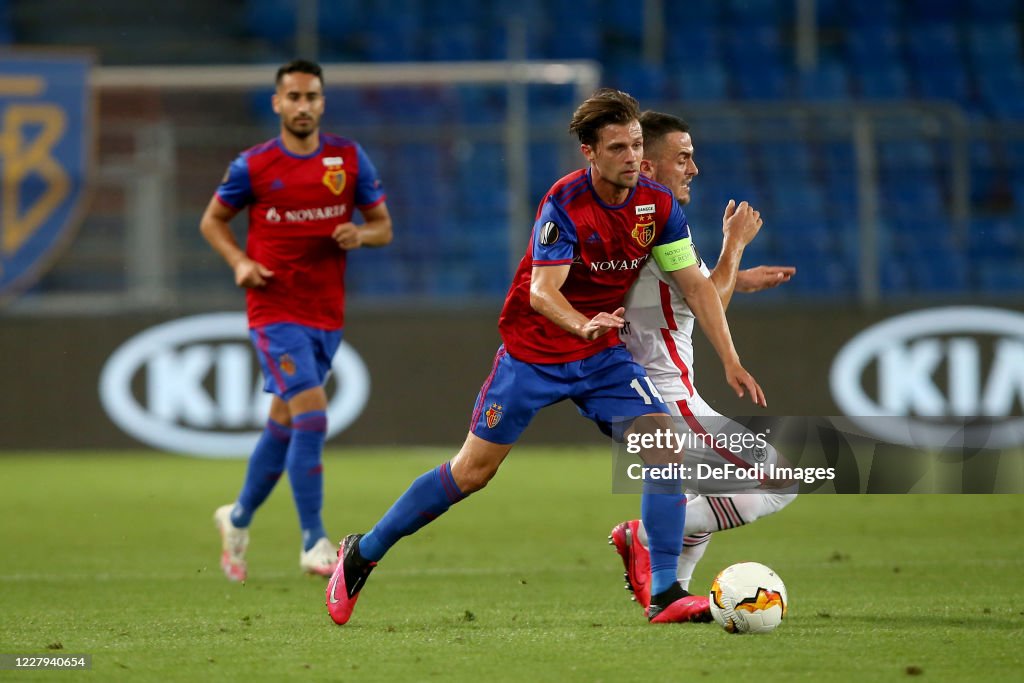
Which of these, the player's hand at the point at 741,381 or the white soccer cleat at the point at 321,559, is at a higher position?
the player's hand at the point at 741,381

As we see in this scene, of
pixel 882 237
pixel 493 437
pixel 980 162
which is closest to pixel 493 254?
pixel 882 237

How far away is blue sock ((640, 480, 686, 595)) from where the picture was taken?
542 centimetres

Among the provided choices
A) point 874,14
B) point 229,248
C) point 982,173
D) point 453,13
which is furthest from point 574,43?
point 229,248

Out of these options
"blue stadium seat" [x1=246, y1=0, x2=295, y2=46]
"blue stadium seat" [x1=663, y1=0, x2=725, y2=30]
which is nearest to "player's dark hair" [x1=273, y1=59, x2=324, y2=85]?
"blue stadium seat" [x1=246, y1=0, x2=295, y2=46]

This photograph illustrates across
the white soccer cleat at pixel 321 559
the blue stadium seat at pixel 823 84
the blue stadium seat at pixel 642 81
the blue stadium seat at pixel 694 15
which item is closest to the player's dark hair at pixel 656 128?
the white soccer cleat at pixel 321 559

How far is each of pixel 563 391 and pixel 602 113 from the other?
3.27ft

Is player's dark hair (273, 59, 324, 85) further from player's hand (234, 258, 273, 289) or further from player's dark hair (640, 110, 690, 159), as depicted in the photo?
player's dark hair (640, 110, 690, 159)

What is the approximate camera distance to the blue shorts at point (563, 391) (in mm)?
5410

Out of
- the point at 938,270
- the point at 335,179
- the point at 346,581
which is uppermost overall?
the point at 335,179

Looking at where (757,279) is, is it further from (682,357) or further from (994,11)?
(994,11)

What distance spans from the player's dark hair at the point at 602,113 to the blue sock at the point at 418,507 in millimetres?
1293

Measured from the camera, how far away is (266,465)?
7160 millimetres

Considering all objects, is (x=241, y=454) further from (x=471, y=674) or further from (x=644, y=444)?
(x=471, y=674)

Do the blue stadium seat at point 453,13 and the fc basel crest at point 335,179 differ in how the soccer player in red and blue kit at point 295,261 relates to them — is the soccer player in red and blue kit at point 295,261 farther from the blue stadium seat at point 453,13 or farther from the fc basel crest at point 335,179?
the blue stadium seat at point 453,13
